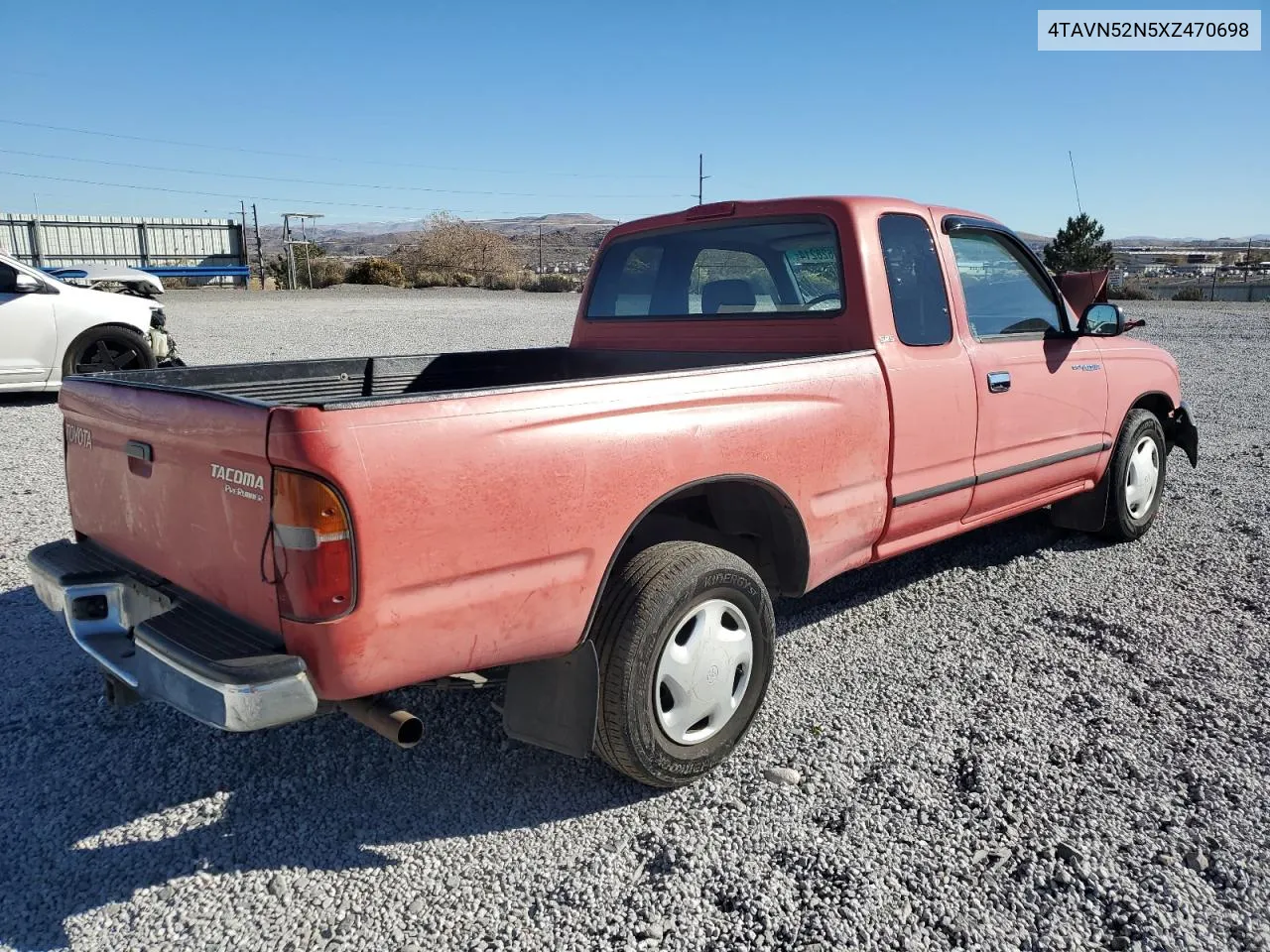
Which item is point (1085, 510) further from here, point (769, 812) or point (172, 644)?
point (172, 644)

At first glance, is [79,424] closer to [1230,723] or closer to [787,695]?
[787,695]

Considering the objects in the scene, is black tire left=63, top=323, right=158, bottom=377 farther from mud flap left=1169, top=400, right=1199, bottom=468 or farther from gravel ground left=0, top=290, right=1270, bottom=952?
mud flap left=1169, top=400, right=1199, bottom=468

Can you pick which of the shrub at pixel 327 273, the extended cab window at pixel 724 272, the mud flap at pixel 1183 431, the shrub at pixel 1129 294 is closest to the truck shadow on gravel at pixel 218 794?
the extended cab window at pixel 724 272

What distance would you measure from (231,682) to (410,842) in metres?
0.87

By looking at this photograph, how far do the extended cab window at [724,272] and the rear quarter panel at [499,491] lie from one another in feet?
3.33

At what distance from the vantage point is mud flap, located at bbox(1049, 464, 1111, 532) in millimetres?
5316

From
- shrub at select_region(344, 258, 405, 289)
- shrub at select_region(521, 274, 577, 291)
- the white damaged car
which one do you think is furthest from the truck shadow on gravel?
shrub at select_region(344, 258, 405, 289)

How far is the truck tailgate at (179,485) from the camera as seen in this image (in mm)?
2309

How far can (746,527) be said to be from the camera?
11.6 feet

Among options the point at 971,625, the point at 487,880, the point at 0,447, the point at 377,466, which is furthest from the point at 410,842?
the point at 0,447

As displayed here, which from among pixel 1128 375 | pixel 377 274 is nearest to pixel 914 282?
pixel 1128 375

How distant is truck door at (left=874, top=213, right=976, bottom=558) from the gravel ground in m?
0.58

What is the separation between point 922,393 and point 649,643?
1778 mm

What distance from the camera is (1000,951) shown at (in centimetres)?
229
